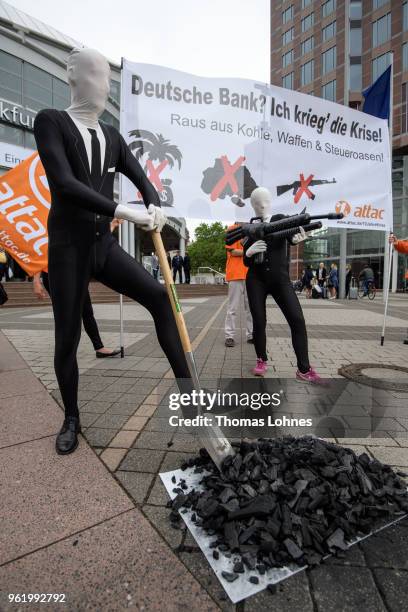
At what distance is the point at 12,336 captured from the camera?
6.09 metres

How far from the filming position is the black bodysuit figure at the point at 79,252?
6.25 ft

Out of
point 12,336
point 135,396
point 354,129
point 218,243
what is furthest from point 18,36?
point 218,243

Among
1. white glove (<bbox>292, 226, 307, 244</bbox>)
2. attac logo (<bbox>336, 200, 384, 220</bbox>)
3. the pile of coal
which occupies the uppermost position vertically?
attac logo (<bbox>336, 200, 384, 220</bbox>)

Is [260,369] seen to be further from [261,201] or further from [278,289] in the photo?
[261,201]

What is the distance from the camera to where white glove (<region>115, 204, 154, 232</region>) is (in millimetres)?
1766

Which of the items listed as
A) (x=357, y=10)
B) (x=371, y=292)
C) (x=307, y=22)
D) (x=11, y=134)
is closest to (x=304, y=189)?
(x=371, y=292)

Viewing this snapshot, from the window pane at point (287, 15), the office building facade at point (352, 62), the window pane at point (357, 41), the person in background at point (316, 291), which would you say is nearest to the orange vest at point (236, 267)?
the person in background at point (316, 291)

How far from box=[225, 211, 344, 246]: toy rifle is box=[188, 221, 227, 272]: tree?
5827 centimetres

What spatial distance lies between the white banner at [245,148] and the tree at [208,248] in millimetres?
56747

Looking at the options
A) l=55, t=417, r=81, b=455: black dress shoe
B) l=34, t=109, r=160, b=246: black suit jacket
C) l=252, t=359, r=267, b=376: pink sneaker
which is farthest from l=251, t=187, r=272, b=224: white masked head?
l=55, t=417, r=81, b=455: black dress shoe

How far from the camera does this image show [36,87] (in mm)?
21281

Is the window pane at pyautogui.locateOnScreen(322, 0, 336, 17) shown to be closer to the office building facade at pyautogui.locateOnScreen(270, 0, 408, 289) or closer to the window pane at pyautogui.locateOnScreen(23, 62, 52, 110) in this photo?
the office building facade at pyautogui.locateOnScreen(270, 0, 408, 289)

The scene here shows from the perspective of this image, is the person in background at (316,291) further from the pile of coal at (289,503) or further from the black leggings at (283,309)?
the pile of coal at (289,503)

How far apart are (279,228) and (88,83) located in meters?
1.85
